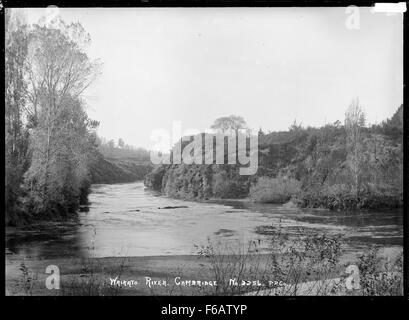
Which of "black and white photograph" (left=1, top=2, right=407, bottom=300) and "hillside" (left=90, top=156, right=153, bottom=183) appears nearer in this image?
"black and white photograph" (left=1, top=2, right=407, bottom=300)

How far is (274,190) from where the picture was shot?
6102mm

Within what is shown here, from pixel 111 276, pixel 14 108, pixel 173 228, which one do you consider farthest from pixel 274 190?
pixel 14 108

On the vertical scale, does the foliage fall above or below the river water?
below

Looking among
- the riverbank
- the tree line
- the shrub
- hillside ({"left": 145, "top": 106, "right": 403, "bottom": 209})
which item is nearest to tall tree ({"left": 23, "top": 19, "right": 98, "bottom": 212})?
the tree line

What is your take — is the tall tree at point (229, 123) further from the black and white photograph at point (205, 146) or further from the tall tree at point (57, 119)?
the tall tree at point (57, 119)

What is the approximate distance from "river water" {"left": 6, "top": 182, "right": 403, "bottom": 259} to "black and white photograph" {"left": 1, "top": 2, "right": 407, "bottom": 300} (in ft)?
0.05

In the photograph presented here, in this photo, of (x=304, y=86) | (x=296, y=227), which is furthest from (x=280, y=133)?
(x=296, y=227)

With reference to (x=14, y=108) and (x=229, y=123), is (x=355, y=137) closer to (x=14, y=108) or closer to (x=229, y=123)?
(x=229, y=123)

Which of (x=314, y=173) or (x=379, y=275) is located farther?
(x=314, y=173)

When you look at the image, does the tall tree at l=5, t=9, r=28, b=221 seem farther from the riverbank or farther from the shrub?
the shrub

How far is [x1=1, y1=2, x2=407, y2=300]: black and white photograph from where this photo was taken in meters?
5.80

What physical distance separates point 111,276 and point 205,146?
190 cm
